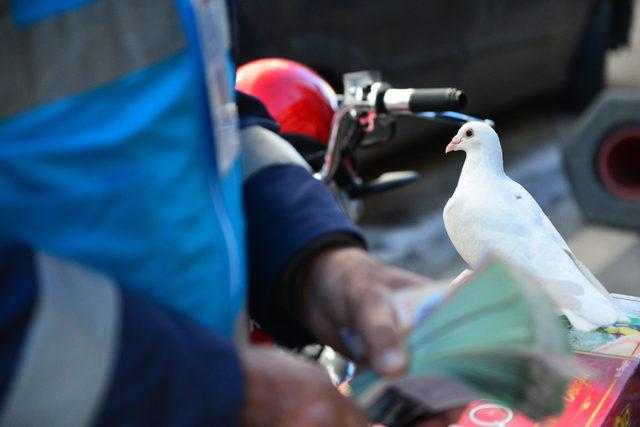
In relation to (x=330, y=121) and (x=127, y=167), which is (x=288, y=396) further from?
(x=330, y=121)

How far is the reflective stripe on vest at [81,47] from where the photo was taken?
2.50 ft

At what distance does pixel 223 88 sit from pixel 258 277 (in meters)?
0.25

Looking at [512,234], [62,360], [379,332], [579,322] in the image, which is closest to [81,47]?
[62,360]

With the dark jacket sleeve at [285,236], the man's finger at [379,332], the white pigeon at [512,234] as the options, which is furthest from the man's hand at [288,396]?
the white pigeon at [512,234]

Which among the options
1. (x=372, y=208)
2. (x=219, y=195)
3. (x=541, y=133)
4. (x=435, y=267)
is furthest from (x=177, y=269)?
(x=541, y=133)

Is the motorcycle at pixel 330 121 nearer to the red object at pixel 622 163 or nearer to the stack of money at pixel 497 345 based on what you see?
the stack of money at pixel 497 345

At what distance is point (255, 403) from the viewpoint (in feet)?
2.46

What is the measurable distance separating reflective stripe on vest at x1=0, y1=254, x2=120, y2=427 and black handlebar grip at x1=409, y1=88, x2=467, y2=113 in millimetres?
827

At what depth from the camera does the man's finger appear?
0.80 m

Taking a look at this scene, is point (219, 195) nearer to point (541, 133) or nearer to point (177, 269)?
point (177, 269)

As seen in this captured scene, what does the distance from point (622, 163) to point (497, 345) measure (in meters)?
2.85

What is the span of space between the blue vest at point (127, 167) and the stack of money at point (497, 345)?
22 centimetres

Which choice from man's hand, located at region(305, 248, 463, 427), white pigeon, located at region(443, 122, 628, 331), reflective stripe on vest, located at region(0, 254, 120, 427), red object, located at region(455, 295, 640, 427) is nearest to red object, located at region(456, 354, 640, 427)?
red object, located at region(455, 295, 640, 427)

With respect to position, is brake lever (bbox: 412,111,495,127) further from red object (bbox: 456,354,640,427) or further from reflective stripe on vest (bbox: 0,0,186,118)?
reflective stripe on vest (bbox: 0,0,186,118)
